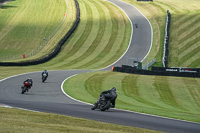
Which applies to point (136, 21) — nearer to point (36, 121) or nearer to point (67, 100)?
point (67, 100)

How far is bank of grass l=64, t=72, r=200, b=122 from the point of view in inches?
1147

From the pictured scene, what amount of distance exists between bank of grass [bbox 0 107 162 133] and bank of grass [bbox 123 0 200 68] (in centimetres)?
4229

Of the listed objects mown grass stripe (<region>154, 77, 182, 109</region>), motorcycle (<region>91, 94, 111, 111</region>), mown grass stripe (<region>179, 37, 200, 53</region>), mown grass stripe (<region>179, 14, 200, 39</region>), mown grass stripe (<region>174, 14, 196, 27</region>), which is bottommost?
mown grass stripe (<region>154, 77, 182, 109</region>)

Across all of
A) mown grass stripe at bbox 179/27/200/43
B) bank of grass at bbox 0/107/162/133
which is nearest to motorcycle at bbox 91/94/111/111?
bank of grass at bbox 0/107/162/133

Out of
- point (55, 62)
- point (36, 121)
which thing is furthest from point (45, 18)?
point (36, 121)

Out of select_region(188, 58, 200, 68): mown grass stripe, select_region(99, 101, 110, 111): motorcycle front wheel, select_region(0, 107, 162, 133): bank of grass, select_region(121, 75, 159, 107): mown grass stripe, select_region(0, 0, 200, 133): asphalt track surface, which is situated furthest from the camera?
select_region(188, 58, 200, 68): mown grass stripe

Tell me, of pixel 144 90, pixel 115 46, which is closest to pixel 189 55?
pixel 115 46

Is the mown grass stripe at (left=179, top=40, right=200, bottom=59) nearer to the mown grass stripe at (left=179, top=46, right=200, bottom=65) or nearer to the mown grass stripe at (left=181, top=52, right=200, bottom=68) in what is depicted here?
the mown grass stripe at (left=179, top=46, right=200, bottom=65)

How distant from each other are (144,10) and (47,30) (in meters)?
24.8

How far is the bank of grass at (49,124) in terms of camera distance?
46.7 feet

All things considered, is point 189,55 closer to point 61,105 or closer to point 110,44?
point 110,44

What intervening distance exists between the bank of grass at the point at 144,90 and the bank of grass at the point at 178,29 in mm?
17814

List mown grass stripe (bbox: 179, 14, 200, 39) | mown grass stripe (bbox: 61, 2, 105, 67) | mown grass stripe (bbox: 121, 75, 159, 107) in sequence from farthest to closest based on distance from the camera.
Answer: mown grass stripe (bbox: 179, 14, 200, 39) < mown grass stripe (bbox: 61, 2, 105, 67) < mown grass stripe (bbox: 121, 75, 159, 107)

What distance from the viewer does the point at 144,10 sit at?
3684 inches
